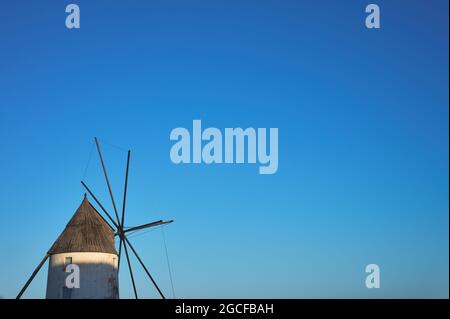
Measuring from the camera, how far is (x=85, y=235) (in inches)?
1346

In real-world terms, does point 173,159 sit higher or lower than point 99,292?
higher

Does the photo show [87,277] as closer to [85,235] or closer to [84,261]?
[84,261]

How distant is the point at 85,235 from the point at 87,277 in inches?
94.5

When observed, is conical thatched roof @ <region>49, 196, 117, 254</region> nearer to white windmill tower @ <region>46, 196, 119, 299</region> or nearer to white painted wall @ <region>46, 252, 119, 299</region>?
white windmill tower @ <region>46, 196, 119, 299</region>

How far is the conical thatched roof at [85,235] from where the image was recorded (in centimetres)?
3375

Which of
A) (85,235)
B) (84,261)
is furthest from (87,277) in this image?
(85,235)

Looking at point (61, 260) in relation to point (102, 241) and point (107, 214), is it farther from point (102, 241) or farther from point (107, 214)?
point (107, 214)

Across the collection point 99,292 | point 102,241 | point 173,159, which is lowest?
point 99,292

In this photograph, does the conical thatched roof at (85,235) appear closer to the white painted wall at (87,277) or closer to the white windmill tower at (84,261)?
the white windmill tower at (84,261)
